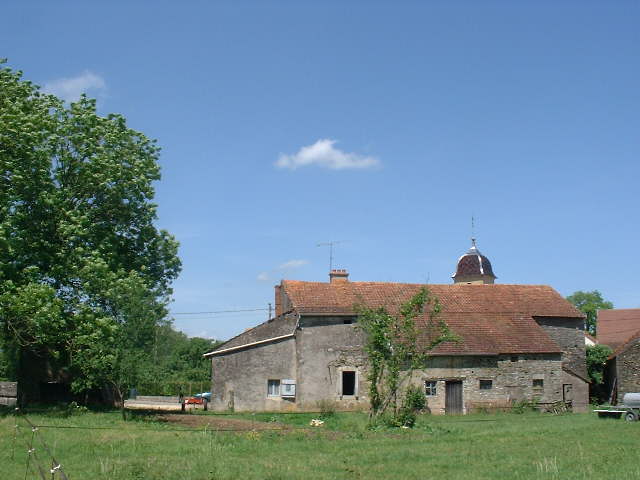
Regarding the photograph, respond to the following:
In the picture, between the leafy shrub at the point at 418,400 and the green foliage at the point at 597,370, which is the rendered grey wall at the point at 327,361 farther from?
the green foliage at the point at 597,370

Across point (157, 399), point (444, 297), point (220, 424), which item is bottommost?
point (157, 399)

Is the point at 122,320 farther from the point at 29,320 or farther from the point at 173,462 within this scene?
the point at 173,462

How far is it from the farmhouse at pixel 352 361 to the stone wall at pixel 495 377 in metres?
0.05

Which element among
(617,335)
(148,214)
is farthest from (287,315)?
(617,335)

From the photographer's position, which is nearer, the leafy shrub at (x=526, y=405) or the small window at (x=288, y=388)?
the small window at (x=288, y=388)

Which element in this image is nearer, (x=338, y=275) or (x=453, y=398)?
(x=453, y=398)

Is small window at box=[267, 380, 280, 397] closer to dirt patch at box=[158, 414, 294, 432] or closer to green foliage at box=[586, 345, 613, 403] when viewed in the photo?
dirt patch at box=[158, 414, 294, 432]

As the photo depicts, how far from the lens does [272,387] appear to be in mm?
34625

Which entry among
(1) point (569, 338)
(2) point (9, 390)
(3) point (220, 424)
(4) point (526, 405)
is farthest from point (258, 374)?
(1) point (569, 338)

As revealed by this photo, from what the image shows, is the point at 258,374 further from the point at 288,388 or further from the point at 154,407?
the point at 154,407

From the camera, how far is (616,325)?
171ft

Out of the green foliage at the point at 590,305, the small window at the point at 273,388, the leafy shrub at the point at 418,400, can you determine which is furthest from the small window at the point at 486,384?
the green foliage at the point at 590,305

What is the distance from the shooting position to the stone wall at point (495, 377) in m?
35.0

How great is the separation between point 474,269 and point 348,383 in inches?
1149
